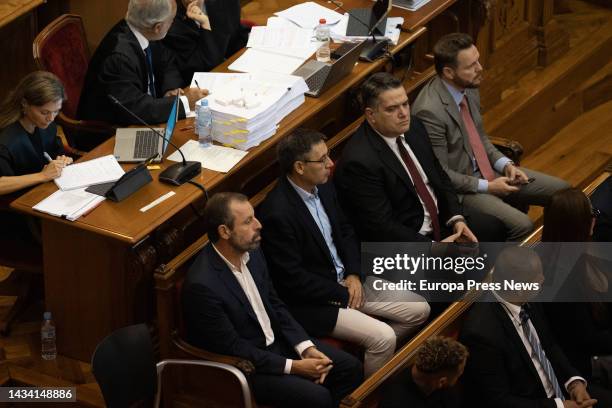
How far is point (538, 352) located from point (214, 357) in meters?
1.15

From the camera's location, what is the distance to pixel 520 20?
22.7 ft

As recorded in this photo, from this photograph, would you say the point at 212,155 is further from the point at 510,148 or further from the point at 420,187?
the point at 510,148

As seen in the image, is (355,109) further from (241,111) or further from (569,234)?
(569,234)

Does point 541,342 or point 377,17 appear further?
point 377,17

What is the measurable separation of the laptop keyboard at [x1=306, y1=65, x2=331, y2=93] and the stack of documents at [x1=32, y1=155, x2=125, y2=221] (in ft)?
3.19

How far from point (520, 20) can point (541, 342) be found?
284 centimetres

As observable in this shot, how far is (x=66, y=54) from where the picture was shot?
5.50m

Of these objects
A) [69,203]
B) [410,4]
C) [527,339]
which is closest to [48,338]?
[69,203]

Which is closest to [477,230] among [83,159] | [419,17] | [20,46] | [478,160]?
[478,160]

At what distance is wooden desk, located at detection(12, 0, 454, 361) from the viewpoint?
179 inches

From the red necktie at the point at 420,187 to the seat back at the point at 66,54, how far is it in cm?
145

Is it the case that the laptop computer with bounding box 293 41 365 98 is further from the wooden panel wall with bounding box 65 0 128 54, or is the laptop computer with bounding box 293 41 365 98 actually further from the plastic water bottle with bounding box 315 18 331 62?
the wooden panel wall with bounding box 65 0 128 54

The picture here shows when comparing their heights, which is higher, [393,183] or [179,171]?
[179,171]

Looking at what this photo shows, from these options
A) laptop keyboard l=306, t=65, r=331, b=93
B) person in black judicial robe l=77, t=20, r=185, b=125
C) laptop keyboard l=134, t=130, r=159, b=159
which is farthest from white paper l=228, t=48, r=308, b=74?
laptop keyboard l=134, t=130, r=159, b=159
